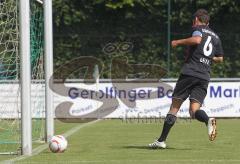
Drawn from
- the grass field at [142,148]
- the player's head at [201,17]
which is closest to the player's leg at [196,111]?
the grass field at [142,148]

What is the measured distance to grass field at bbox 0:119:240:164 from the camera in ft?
28.7

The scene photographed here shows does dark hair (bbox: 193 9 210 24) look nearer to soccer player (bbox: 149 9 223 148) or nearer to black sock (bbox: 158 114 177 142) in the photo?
soccer player (bbox: 149 9 223 148)

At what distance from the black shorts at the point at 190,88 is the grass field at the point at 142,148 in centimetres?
75

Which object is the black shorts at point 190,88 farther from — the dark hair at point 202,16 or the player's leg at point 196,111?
the dark hair at point 202,16

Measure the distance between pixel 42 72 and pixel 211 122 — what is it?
370cm

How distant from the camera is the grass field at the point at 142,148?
344 inches

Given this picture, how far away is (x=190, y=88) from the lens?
10172 millimetres

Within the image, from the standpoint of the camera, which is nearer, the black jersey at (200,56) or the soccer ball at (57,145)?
the soccer ball at (57,145)

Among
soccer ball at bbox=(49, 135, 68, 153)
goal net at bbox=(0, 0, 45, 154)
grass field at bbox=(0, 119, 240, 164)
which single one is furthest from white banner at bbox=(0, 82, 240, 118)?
soccer ball at bbox=(49, 135, 68, 153)

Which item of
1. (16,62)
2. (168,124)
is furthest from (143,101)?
(168,124)

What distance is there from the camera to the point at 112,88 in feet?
65.1

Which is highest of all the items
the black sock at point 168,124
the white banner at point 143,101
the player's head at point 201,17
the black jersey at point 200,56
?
the player's head at point 201,17

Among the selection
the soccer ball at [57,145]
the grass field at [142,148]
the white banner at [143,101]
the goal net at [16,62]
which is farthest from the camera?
the white banner at [143,101]

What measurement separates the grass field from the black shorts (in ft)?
2.45
